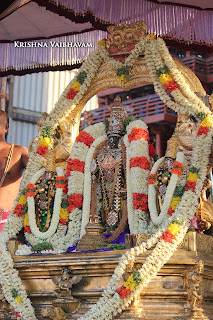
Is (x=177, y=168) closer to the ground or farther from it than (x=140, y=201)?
farther from it

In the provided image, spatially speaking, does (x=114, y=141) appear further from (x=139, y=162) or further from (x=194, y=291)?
(x=194, y=291)

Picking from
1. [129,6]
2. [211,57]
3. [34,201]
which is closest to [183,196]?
[34,201]

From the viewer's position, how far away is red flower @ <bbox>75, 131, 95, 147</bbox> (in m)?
8.66

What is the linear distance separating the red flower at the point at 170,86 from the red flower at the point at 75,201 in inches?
76.2

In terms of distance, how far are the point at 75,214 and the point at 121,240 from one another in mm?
877

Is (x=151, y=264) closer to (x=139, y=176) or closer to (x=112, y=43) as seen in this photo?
(x=139, y=176)

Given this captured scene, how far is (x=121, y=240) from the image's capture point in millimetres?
7703

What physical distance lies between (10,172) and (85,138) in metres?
1.42

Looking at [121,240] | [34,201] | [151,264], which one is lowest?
[151,264]

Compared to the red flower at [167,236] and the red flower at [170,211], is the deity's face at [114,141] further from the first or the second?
the red flower at [167,236]

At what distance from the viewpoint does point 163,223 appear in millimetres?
7172

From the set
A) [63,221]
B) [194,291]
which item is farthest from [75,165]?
[194,291]

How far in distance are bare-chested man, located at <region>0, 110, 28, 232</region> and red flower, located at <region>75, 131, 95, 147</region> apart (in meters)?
1.15

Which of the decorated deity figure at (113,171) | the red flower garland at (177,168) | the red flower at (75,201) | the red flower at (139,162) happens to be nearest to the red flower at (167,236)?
the red flower garland at (177,168)
